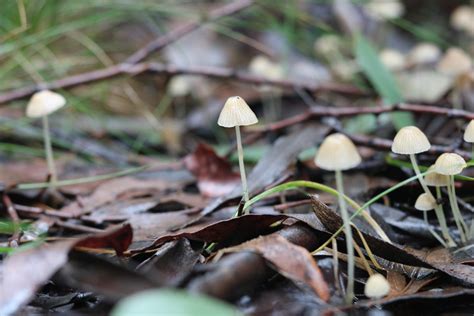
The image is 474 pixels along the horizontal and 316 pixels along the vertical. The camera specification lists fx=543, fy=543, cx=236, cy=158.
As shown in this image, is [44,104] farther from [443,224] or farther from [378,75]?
[378,75]

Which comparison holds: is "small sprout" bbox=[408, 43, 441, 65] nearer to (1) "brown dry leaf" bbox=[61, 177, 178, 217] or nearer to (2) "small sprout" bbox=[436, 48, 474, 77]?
(2) "small sprout" bbox=[436, 48, 474, 77]

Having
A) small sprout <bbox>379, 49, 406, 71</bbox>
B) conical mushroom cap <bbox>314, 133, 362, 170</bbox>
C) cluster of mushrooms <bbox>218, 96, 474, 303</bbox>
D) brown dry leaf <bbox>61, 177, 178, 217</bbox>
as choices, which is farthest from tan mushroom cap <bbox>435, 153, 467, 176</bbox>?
small sprout <bbox>379, 49, 406, 71</bbox>

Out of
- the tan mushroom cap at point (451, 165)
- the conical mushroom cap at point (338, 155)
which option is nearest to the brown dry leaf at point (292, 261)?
the conical mushroom cap at point (338, 155)

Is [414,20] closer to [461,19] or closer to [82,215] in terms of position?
[461,19]

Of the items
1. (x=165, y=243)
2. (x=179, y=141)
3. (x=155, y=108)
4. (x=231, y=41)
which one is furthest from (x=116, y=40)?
(x=165, y=243)

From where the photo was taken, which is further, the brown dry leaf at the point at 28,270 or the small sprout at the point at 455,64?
the small sprout at the point at 455,64

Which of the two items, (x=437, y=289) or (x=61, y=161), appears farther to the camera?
(x=61, y=161)

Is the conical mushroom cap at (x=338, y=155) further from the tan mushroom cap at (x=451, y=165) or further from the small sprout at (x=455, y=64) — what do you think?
the small sprout at (x=455, y=64)
